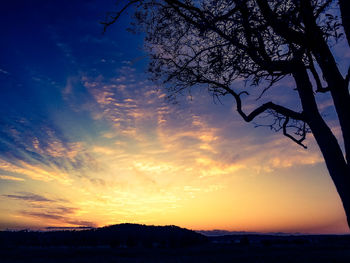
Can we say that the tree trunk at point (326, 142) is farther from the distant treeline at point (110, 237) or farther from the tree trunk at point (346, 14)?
the distant treeline at point (110, 237)

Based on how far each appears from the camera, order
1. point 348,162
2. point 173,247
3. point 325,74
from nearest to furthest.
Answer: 1. point 348,162
2. point 325,74
3. point 173,247

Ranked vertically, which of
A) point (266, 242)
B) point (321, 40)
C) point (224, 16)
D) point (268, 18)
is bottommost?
Answer: point (266, 242)

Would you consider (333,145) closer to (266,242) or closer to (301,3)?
(301,3)

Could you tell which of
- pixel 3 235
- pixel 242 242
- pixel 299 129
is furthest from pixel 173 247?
pixel 299 129

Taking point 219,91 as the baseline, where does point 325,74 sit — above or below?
below

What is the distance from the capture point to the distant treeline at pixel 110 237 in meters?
73.9

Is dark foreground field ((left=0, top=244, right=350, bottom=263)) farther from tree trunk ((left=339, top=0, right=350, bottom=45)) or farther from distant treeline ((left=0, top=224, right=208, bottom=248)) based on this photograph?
tree trunk ((left=339, top=0, right=350, bottom=45))

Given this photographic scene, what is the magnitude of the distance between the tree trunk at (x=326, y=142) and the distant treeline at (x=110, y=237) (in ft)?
264

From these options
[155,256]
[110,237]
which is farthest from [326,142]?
[110,237]

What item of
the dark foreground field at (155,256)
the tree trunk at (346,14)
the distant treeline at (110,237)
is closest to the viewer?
the tree trunk at (346,14)

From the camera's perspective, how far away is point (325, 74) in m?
7.01

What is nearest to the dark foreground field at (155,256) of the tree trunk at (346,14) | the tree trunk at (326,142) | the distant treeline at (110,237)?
the distant treeline at (110,237)

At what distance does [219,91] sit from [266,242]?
10418cm

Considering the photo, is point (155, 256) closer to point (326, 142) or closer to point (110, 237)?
point (110, 237)
